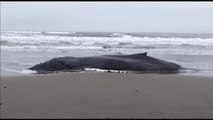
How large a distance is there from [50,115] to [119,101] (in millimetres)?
1410

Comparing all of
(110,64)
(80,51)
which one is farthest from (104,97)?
(80,51)

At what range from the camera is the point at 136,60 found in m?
11.9

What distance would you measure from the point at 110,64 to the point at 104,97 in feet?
16.3

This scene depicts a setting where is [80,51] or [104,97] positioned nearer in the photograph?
[104,97]

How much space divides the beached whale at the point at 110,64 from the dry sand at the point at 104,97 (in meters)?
1.89

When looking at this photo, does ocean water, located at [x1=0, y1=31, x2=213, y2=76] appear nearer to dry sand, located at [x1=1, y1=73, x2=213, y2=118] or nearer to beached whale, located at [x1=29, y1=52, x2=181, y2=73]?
beached whale, located at [x1=29, y1=52, x2=181, y2=73]

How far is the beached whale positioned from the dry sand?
6.19ft

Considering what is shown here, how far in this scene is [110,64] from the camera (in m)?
11.2

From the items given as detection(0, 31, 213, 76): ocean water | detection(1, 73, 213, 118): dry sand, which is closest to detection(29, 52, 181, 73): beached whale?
detection(0, 31, 213, 76): ocean water

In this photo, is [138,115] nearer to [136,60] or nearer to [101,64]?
[101,64]

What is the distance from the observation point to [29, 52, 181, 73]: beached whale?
35.3 feet

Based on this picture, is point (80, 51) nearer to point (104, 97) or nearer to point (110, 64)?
point (110, 64)

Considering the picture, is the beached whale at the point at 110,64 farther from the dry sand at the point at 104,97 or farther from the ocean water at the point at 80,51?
the dry sand at the point at 104,97

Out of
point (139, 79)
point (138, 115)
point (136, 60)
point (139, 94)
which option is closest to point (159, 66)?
point (136, 60)
